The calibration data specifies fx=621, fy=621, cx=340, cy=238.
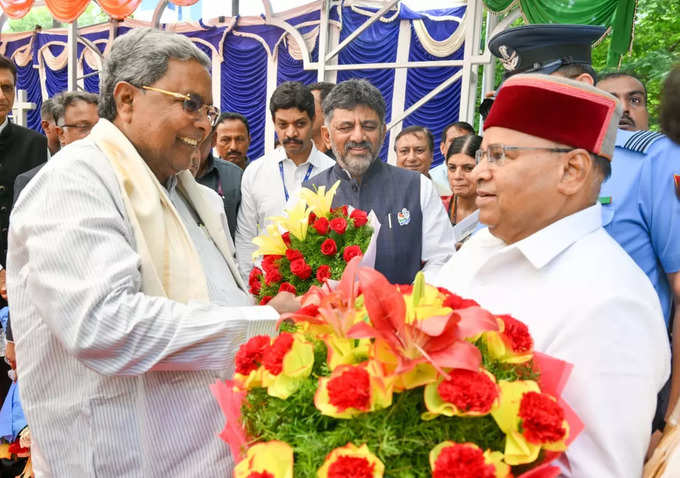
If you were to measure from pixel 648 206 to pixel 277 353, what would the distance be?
1812mm

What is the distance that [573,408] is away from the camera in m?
1.26

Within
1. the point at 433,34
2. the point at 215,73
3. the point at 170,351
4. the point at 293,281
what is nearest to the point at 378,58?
the point at 433,34

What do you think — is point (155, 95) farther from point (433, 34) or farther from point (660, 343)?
point (433, 34)

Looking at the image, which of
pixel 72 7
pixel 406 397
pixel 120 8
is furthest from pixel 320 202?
pixel 72 7

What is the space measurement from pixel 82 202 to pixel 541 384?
1201 millimetres

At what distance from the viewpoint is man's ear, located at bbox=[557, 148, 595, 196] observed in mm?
1503

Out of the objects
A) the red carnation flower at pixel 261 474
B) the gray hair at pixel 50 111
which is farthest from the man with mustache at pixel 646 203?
the gray hair at pixel 50 111

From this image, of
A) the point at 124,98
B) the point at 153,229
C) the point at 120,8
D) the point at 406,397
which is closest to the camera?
the point at 406,397

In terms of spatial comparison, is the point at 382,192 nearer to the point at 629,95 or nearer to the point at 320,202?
the point at 320,202

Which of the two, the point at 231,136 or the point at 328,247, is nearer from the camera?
the point at 328,247

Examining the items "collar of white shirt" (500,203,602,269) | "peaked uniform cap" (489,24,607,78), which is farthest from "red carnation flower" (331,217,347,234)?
"peaked uniform cap" (489,24,607,78)

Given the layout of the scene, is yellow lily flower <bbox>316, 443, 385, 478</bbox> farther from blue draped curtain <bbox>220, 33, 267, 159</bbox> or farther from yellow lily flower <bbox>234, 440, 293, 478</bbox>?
blue draped curtain <bbox>220, 33, 267, 159</bbox>

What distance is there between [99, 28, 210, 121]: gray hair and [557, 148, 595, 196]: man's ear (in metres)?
1.16

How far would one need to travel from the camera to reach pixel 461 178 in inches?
173
